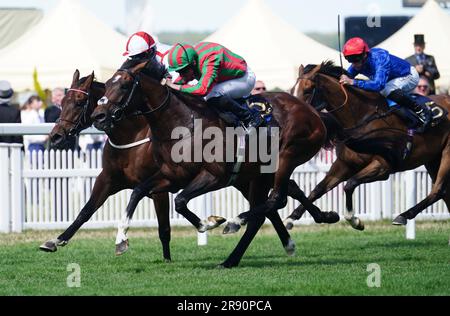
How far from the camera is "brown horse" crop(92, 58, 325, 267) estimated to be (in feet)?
29.9

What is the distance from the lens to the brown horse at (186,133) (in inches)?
358

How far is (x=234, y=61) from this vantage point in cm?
959

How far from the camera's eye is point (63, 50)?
20047 millimetres

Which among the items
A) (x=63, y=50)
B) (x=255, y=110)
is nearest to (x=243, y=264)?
(x=255, y=110)

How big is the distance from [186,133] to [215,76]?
0.54 metres

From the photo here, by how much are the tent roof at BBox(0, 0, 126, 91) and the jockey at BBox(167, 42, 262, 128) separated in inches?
395

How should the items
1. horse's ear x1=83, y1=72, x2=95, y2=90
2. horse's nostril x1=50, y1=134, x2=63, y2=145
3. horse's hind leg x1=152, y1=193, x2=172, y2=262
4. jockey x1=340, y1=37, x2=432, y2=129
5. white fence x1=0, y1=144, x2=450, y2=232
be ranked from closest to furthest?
horse's nostril x1=50, y1=134, x2=63, y2=145
horse's ear x1=83, y1=72, x2=95, y2=90
horse's hind leg x1=152, y1=193, x2=172, y2=262
jockey x1=340, y1=37, x2=432, y2=129
white fence x1=0, y1=144, x2=450, y2=232

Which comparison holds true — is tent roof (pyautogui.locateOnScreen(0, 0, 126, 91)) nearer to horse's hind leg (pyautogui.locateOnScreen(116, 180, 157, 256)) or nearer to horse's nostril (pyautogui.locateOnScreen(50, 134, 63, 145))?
horse's nostril (pyautogui.locateOnScreen(50, 134, 63, 145))

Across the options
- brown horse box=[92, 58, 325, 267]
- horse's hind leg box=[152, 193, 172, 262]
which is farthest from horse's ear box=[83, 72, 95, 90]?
horse's hind leg box=[152, 193, 172, 262]

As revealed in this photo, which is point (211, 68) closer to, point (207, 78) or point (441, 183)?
point (207, 78)

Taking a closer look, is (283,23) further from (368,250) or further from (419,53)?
(368,250)

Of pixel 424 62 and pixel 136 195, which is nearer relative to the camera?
pixel 136 195

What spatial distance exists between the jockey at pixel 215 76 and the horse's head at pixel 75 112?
0.78m
